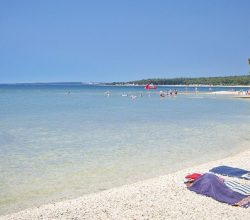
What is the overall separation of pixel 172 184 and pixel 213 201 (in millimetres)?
1676

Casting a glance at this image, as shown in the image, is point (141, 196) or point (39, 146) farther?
point (39, 146)

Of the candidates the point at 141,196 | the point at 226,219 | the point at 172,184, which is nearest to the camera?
the point at 226,219

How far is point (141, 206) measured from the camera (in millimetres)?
8305

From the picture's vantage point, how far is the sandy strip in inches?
304

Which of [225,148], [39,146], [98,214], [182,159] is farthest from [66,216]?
[225,148]

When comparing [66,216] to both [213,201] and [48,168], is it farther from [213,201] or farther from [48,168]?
[48,168]

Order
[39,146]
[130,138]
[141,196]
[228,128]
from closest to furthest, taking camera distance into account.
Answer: [141,196] < [39,146] < [130,138] < [228,128]

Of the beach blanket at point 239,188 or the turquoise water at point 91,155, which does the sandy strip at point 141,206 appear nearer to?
the beach blanket at point 239,188

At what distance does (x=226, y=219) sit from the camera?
7438 millimetres

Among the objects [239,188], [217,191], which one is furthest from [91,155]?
[239,188]

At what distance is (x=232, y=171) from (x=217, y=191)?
7.98 feet

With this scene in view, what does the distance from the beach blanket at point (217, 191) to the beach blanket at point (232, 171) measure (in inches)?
64.3

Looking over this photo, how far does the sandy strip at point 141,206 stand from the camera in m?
7.71

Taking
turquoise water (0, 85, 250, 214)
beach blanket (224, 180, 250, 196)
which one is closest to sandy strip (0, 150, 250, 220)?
beach blanket (224, 180, 250, 196)
